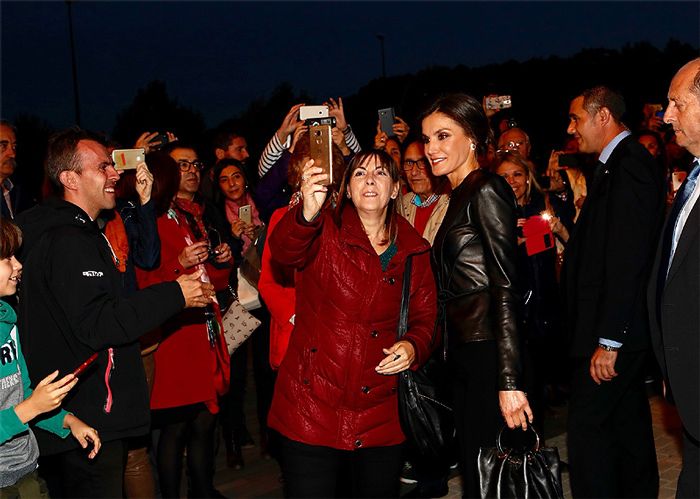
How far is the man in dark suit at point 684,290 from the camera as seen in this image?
11.1ft

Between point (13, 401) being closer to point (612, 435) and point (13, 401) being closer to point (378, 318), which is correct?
point (378, 318)

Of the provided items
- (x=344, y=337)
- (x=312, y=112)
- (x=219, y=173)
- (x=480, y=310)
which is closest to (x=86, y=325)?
(x=344, y=337)

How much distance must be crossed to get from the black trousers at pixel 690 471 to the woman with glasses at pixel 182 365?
2.92m

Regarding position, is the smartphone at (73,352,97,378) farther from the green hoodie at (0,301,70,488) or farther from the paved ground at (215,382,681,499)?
the paved ground at (215,382,681,499)

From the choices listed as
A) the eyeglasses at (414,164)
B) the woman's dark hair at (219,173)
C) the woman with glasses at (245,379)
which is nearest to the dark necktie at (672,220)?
the eyeglasses at (414,164)

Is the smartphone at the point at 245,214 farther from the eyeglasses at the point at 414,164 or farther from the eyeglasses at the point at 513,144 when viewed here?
the eyeglasses at the point at 513,144

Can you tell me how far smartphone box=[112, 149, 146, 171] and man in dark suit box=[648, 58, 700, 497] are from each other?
10.0ft

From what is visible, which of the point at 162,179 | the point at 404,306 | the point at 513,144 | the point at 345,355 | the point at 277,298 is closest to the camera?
the point at 345,355

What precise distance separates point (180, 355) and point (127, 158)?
1295 mm

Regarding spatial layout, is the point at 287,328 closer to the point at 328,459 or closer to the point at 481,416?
the point at 328,459

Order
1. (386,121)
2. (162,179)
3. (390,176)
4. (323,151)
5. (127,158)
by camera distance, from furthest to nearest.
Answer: (386,121) < (162,179) < (127,158) < (390,176) < (323,151)

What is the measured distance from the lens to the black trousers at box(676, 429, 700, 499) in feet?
11.6

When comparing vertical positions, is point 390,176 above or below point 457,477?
above

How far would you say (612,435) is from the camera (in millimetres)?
4816
